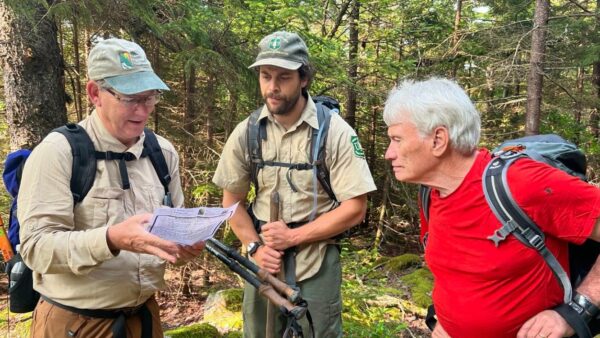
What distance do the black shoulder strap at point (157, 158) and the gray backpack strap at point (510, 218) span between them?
1619 mm

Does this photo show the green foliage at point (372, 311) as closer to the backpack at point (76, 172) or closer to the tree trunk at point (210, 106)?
the backpack at point (76, 172)

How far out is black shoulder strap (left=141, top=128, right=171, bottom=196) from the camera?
2.25 meters

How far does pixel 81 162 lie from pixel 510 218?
1900 millimetres

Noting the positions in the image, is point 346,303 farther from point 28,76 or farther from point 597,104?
point 597,104

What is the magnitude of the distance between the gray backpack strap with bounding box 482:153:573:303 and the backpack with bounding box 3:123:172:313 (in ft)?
5.29

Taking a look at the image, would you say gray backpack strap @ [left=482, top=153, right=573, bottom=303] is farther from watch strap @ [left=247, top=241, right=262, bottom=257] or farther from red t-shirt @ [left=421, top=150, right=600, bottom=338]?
watch strap @ [left=247, top=241, right=262, bottom=257]

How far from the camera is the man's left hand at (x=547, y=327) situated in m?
1.67

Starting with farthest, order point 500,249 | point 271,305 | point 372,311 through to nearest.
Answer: point 372,311, point 271,305, point 500,249

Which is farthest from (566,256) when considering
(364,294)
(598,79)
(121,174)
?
(598,79)

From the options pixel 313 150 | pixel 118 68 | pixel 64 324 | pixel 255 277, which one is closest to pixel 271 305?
pixel 255 277

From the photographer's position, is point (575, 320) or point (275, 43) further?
point (275, 43)

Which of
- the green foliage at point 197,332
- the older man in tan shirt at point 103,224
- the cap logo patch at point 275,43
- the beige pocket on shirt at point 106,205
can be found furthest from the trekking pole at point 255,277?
the green foliage at point 197,332

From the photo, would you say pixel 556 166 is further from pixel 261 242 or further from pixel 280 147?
pixel 261 242

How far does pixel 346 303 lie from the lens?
208 inches
